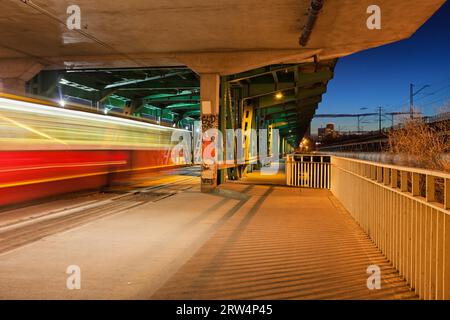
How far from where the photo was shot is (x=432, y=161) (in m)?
15.1

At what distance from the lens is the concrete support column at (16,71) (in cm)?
1688

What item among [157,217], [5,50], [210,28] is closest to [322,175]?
[210,28]

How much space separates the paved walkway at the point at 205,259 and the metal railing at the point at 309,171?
6832mm

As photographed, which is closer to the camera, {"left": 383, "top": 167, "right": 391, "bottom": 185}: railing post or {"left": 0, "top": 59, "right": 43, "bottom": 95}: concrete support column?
{"left": 383, "top": 167, "right": 391, "bottom": 185}: railing post

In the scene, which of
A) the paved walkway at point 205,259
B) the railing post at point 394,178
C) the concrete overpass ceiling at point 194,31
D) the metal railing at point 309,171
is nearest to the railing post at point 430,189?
the paved walkway at point 205,259

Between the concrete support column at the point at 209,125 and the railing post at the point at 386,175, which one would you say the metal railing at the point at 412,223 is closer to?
the railing post at the point at 386,175

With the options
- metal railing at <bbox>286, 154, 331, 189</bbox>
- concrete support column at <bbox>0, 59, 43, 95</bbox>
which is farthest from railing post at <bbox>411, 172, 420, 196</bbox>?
concrete support column at <bbox>0, 59, 43, 95</bbox>

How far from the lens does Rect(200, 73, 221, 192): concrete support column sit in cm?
1591

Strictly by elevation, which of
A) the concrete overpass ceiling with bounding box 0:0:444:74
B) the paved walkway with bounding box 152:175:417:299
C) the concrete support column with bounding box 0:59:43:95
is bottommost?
the paved walkway with bounding box 152:175:417:299

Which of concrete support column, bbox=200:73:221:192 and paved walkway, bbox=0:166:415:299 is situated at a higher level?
concrete support column, bbox=200:73:221:192

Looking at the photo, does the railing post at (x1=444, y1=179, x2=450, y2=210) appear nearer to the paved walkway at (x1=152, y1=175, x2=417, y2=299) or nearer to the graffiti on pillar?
the paved walkway at (x1=152, y1=175, x2=417, y2=299)

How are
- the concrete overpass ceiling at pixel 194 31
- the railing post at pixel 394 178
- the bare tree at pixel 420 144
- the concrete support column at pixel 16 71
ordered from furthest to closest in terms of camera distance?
the concrete support column at pixel 16 71 < the bare tree at pixel 420 144 < the concrete overpass ceiling at pixel 194 31 < the railing post at pixel 394 178

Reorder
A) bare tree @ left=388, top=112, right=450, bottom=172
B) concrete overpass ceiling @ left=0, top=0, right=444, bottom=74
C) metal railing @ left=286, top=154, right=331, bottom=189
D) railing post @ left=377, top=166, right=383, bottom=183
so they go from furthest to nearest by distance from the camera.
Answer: metal railing @ left=286, top=154, right=331, bottom=189
bare tree @ left=388, top=112, right=450, bottom=172
concrete overpass ceiling @ left=0, top=0, right=444, bottom=74
railing post @ left=377, top=166, right=383, bottom=183

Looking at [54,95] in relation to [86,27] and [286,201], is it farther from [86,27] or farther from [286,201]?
[286,201]
